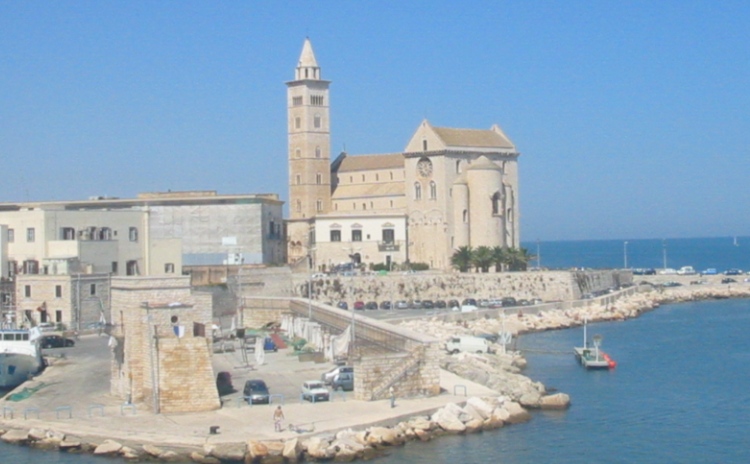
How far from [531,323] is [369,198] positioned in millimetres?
24313

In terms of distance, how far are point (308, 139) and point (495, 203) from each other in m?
16.0

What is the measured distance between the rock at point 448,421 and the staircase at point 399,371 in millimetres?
1808

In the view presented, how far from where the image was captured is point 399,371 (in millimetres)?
34594

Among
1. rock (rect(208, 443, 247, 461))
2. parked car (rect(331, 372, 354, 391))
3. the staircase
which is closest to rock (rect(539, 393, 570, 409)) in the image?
the staircase

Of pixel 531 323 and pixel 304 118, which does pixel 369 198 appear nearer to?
pixel 304 118

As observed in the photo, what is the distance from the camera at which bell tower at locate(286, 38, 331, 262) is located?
8838 centimetres

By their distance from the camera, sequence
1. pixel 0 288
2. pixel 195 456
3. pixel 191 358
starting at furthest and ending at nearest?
pixel 0 288, pixel 191 358, pixel 195 456

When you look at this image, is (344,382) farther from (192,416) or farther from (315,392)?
(192,416)

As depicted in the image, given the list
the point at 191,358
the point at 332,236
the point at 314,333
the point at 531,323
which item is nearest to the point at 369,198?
the point at 332,236

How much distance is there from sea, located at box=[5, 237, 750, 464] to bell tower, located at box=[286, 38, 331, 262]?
3038 centimetres

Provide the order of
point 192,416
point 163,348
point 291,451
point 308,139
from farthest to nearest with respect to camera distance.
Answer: point 308,139
point 163,348
point 192,416
point 291,451

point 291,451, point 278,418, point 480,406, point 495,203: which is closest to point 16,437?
point 278,418

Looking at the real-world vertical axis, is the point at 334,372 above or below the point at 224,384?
above

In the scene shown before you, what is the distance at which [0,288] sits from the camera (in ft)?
189
